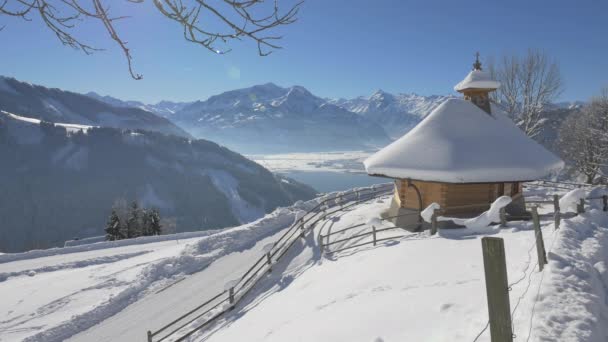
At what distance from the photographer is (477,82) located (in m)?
16.3

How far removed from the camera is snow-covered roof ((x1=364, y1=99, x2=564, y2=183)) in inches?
499

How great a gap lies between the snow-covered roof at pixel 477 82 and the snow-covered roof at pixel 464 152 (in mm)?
1277

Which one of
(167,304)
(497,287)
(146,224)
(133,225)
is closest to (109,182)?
(133,225)

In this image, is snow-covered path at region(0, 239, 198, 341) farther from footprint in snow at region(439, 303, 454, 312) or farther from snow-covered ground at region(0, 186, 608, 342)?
footprint in snow at region(439, 303, 454, 312)

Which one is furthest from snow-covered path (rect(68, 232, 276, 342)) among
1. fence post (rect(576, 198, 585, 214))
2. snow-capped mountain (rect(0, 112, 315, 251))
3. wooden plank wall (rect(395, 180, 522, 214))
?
snow-capped mountain (rect(0, 112, 315, 251))

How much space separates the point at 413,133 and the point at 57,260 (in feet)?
70.5

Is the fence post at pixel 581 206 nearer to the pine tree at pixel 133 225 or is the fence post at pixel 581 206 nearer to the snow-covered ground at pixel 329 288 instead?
the snow-covered ground at pixel 329 288

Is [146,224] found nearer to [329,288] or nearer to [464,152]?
[329,288]

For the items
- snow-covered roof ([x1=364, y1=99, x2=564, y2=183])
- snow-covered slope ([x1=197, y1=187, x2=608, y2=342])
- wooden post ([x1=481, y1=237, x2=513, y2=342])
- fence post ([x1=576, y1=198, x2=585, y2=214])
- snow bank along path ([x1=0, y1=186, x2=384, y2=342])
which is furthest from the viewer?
snow-covered roof ([x1=364, y1=99, x2=564, y2=183])

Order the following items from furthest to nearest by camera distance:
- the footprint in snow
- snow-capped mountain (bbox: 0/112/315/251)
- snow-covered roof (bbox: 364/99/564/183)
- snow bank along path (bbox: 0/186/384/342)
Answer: snow-capped mountain (bbox: 0/112/315/251) < snow-covered roof (bbox: 364/99/564/183) < snow bank along path (bbox: 0/186/384/342) < the footprint in snow

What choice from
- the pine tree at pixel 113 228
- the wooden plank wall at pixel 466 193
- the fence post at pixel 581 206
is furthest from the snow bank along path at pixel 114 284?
the pine tree at pixel 113 228

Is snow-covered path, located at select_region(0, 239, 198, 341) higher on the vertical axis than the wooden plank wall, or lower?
lower

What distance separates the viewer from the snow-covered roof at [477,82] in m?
16.2

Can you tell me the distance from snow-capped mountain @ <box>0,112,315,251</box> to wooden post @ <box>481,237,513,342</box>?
302 feet
